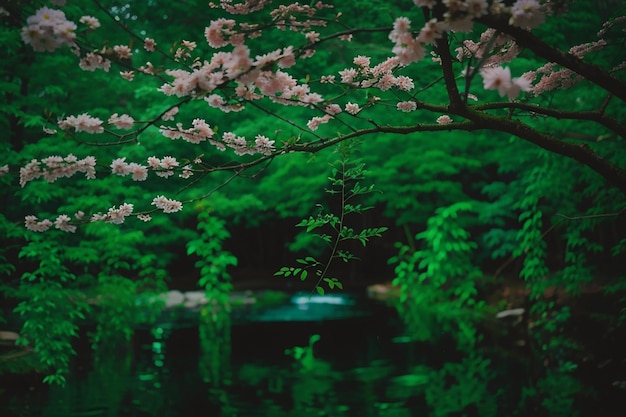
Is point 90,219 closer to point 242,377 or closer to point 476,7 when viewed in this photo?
point 476,7

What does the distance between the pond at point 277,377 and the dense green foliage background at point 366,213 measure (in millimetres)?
192

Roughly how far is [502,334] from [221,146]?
18.5 feet

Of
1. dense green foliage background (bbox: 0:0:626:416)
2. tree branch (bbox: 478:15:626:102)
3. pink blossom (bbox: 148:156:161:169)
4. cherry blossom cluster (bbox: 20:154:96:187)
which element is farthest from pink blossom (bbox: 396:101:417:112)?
dense green foliage background (bbox: 0:0:626:416)

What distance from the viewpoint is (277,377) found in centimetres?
550

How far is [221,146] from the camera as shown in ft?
8.04

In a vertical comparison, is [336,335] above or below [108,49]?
below

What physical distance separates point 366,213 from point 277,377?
20.1ft

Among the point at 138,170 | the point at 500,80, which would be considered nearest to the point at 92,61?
the point at 138,170

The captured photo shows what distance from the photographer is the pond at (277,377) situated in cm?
455

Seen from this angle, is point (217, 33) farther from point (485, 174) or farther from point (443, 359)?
point (485, 174)

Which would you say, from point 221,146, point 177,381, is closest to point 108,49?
point 221,146

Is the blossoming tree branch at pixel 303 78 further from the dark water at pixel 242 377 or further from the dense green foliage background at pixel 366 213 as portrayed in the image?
the dark water at pixel 242 377

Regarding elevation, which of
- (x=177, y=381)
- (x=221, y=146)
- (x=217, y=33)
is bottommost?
(x=177, y=381)

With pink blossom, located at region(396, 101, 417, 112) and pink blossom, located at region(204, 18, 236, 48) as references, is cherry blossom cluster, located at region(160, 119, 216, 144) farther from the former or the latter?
pink blossom, located at region(396, 101, 417, 112)
